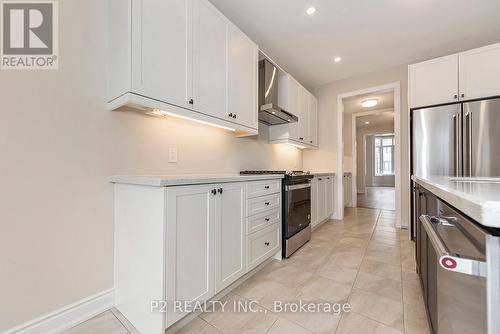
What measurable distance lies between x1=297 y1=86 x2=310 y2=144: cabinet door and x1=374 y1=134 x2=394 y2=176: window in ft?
26.1

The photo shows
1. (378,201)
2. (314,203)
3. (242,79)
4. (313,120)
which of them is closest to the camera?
(242,79)

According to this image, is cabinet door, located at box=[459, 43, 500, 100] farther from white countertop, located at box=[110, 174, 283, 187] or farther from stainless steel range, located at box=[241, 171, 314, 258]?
white countertop, located at box=[110, 174, 283, 187]

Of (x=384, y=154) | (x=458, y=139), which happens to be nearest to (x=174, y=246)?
(x=458, y=139)

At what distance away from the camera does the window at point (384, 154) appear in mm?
10070

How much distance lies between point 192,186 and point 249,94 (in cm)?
135

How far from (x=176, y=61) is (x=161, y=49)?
4.7 inches

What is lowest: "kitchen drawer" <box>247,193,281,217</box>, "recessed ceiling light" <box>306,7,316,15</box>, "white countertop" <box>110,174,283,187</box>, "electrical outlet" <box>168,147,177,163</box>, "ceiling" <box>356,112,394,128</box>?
"kitchen drawer" <box>247,193,281,217</box>

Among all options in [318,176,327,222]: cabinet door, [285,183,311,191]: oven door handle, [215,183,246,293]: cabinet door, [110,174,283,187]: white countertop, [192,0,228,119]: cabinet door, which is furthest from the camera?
[318,176,327,222]: cabinet door

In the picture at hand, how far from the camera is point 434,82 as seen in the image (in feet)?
8.80

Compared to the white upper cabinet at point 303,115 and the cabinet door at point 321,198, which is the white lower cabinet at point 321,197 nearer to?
the cabinet door at point 321,198

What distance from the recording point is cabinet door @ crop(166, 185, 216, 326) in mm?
1157

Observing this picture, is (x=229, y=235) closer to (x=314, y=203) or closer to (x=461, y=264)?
(x=461, y=264)

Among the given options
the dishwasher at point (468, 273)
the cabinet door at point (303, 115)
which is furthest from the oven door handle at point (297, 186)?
the dishwasher at point (468, 273)

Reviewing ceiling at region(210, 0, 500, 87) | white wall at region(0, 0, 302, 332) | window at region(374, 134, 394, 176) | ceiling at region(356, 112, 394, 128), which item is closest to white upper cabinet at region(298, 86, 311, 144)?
ceiling at region(210, 0, 500, 87)
